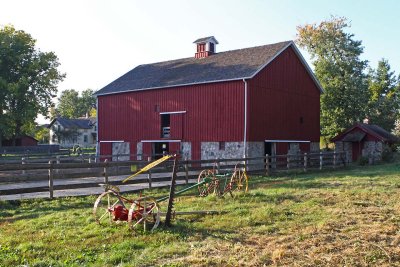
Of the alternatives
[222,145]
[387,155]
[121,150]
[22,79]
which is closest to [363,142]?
[387,155]

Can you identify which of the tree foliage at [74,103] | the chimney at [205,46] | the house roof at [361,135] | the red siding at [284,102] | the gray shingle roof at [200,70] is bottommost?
A: the house roof at [361,135]

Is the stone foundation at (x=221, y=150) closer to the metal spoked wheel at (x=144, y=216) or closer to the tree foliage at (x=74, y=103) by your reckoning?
the metal spoked wheel at (x=144, y=216)

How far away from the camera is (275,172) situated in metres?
21.5

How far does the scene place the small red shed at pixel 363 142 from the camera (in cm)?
3231

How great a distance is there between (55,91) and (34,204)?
129ft

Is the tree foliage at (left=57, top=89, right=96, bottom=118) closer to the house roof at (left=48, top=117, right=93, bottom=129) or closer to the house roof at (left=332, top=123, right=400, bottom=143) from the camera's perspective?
the house roof at (left=48, top=117, right=93, bottom=129)

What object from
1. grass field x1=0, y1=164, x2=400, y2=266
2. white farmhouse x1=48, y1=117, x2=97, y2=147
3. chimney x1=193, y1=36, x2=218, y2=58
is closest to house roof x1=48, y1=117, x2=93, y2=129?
white farmhouse x1=48, y1=117, x2=97, y2=147

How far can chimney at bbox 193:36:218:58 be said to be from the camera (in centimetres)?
3203

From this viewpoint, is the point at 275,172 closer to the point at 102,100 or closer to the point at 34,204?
the point at 34,204

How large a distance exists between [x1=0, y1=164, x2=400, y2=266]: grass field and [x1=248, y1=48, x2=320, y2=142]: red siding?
14.3 metres

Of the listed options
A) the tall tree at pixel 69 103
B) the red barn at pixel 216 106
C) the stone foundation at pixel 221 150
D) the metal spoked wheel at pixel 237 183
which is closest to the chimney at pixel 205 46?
the red barn at pixel 216 106

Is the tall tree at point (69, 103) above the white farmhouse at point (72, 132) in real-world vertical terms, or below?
above

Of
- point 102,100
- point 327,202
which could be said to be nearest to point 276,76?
point 102,100

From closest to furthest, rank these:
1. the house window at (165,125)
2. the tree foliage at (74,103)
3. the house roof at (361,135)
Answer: the house window at (165,125)
the house roof at (361,135)
the tree foliage at (74,103)
